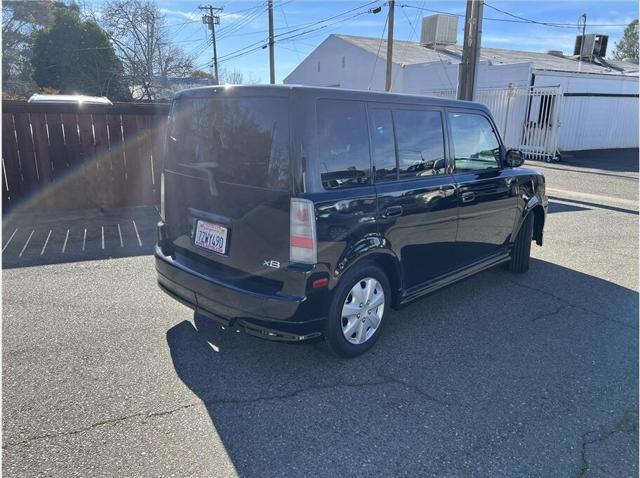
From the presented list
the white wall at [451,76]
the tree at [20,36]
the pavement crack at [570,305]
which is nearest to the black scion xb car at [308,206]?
the pavement crack at [570,305]

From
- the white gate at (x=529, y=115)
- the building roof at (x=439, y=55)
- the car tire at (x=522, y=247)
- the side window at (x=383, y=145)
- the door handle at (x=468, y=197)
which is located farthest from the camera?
the building roof at (x=439, y=55)

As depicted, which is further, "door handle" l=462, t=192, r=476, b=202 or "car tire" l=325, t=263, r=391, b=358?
"door handle" l=462, t=192, r=476, b=202

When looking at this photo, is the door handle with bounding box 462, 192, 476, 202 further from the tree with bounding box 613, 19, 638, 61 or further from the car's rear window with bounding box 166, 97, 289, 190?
the tree with bounding box 613, 19, 638, 61

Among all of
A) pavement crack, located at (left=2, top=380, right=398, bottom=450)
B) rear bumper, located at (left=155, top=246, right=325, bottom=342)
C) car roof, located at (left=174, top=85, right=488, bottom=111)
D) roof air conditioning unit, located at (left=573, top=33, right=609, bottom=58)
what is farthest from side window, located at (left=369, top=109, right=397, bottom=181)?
roof air conditioning unit, located at (left=573, top=33, right=609, bottom=58)

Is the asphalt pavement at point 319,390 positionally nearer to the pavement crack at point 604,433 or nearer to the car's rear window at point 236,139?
the pavement crack at point 604,433

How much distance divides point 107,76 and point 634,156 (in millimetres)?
27822

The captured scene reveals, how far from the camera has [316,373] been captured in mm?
3068

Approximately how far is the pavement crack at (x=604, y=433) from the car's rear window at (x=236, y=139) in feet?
7.36

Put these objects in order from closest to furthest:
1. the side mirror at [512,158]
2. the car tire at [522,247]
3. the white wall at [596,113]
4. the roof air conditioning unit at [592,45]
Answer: the side mirror at [512,158]
the car tire at [522,247]
the white wall at [596,113]
the roof air conditioning unit at [592,45]

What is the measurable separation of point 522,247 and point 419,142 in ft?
7.47

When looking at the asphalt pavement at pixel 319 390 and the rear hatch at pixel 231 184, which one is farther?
the rear hatch at pixel 231 184

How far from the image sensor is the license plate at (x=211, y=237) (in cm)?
301

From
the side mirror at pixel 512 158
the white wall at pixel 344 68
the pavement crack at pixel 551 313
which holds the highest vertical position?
the white wall at pixel 344 68

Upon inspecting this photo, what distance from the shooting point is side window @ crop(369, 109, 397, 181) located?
3150 millimetres
